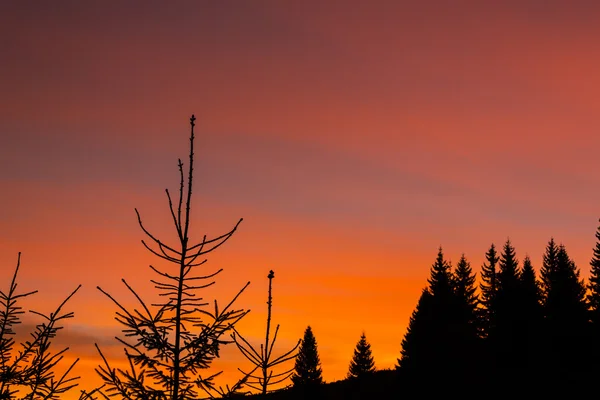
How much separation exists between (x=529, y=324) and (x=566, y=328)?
3.96 metres

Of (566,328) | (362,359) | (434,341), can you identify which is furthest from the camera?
(362,359)

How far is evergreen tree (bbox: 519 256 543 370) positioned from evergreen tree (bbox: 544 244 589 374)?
3.65ft

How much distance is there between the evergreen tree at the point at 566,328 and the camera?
215 ft

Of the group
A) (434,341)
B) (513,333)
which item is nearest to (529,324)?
(513,333)

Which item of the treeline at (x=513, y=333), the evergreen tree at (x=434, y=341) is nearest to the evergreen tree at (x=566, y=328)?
the treeline at (x=513, y=333)

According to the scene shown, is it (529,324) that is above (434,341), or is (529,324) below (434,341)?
above

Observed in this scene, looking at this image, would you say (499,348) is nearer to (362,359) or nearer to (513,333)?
(513,333)

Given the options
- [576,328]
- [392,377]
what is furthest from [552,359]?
[392,377]

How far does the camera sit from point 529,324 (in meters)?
71.0

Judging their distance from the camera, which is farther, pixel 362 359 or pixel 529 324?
pixel 362 359

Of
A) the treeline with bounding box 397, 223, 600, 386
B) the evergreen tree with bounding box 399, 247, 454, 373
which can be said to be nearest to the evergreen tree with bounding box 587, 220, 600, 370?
the treeline with bounding box 397, 223, 600, 386

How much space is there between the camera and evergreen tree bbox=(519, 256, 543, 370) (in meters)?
68.7

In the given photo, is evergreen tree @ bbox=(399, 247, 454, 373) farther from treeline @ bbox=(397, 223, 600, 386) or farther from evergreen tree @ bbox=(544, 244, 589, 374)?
evergreen tree @ bbox=(544, 244, 589, 374)

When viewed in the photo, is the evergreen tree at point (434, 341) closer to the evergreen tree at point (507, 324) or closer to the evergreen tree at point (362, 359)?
the evergreen tree at point (507, 324)
